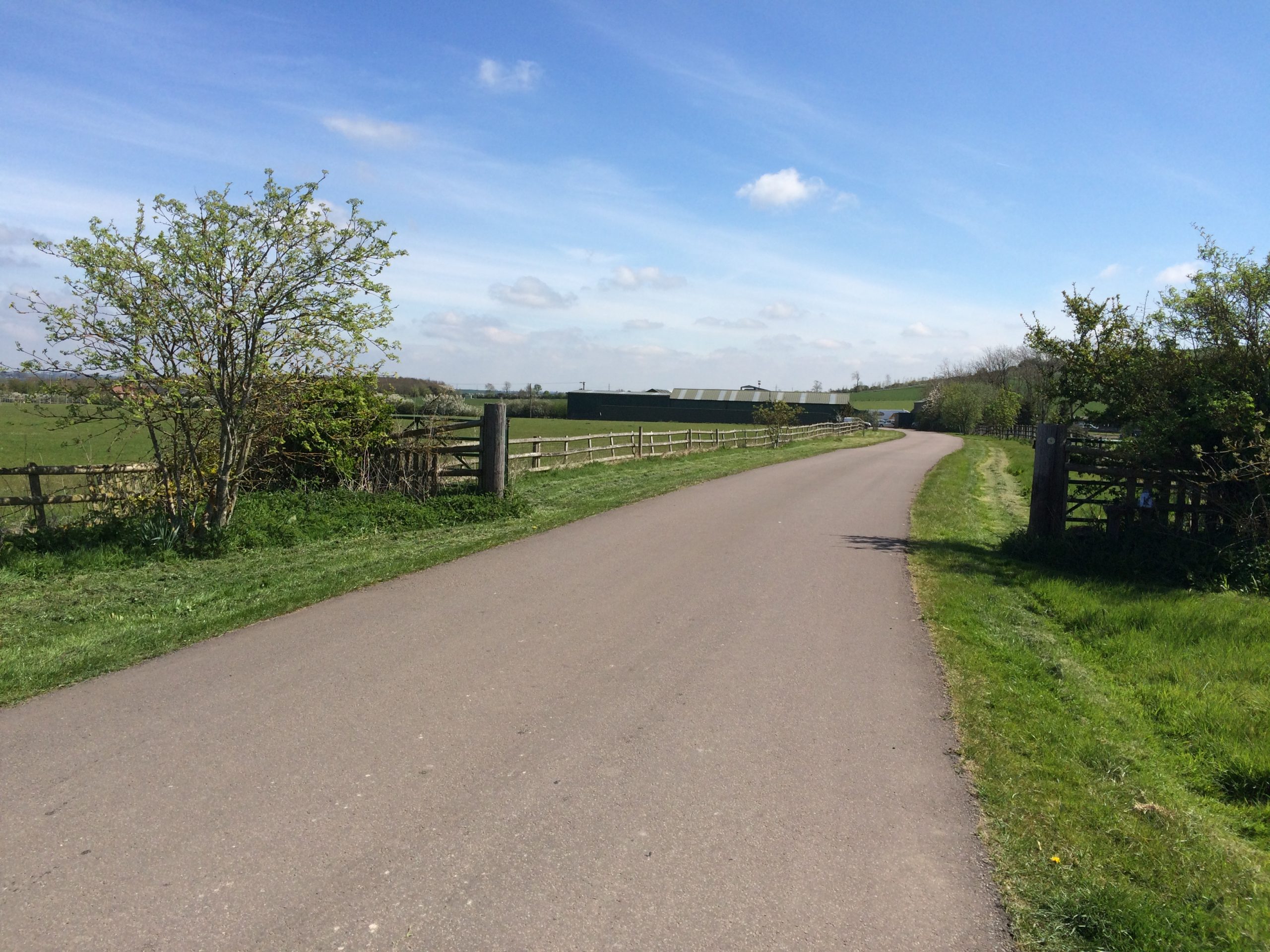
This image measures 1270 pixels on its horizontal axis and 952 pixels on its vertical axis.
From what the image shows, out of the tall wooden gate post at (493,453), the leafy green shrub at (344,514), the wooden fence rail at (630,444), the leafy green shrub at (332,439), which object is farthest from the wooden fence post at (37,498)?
the wooden fence rail at (630,444)

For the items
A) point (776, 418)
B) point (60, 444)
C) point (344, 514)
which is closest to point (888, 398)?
point (776, 418)

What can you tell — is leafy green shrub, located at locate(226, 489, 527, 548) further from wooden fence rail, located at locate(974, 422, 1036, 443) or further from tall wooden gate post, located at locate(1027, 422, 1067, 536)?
wooden fence rail, located at locate(974, 422, 1036, 443)

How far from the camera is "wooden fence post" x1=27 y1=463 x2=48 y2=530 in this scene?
388 inches

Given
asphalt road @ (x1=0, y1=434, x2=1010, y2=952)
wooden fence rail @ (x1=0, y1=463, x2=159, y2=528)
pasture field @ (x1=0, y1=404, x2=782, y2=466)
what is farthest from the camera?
pasture field @ (x1=0, y1=404, x2=782, y2=466)

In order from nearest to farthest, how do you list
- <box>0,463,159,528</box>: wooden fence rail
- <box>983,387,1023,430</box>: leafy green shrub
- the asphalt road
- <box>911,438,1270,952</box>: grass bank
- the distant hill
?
the asphalt road < <box>911,438,1270,952</box>: grass bank < <box>0,463,159,528</box>: wooden fence rail < <box>983,387,1023,430</box>: leafy green shrub < the distant hill

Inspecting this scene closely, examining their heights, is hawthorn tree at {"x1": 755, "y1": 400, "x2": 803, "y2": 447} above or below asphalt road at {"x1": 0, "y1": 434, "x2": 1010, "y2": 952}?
above

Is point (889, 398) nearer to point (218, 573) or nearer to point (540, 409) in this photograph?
point (540, 409)

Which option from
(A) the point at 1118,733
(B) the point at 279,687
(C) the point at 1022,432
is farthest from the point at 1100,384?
(C) the point at 1022,432

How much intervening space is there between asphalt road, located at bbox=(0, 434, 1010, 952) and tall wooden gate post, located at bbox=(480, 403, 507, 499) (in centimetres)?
638

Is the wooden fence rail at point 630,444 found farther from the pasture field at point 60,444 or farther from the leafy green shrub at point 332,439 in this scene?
the pasture field at point 60,444

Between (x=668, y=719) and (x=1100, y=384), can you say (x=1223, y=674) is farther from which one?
(x=1100, y=384)

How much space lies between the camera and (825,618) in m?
7.69

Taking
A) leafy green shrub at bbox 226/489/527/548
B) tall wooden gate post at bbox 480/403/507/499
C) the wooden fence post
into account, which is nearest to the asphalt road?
leafy green shrub at bbox 226/489/527/548

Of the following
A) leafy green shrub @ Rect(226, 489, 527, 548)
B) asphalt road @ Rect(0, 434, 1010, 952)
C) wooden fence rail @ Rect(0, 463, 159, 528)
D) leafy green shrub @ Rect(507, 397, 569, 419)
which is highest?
leafy green shrub @ Rect(507, 397, 569, 419)
